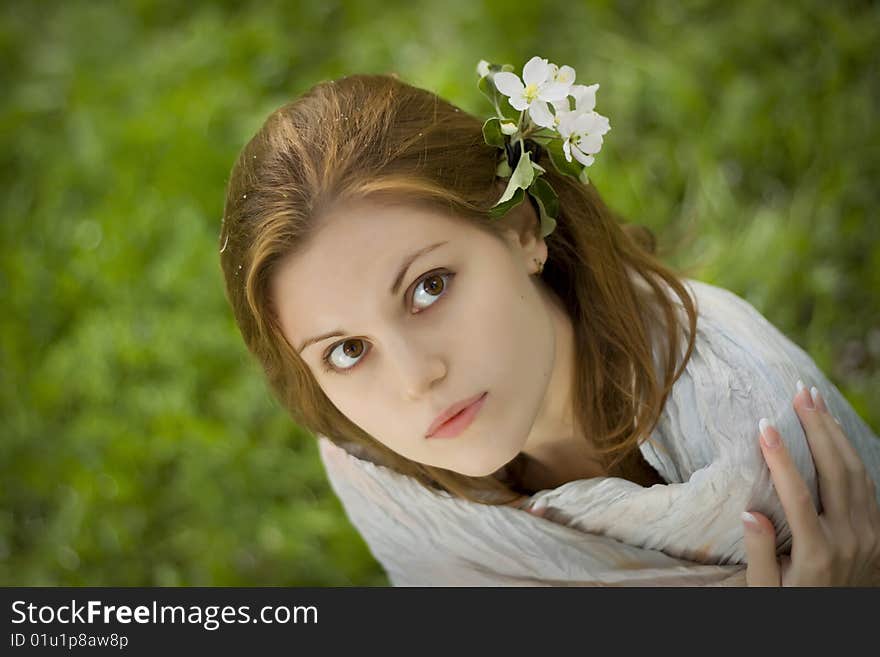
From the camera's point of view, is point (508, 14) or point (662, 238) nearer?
point (662, 238)

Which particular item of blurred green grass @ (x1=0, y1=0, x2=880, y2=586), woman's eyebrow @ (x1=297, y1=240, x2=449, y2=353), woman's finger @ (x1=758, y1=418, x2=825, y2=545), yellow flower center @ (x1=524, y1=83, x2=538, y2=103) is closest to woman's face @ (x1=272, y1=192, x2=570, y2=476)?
woman's eyebrow @ (x1=297, y1=240, x2=449, y2=353)

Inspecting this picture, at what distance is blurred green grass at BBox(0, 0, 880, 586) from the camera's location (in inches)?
59.0

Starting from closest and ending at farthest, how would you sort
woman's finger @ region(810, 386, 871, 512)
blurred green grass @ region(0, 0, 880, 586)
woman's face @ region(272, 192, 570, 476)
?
woman's face @ region(272, 192, 570, 476) → woman's finger @ region(810, 386, 871, 512) → blurred green grass @ region(0, 0, 880, 586)

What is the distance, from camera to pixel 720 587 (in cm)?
98

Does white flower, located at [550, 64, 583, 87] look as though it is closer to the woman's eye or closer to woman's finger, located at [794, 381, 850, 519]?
the woman's eye

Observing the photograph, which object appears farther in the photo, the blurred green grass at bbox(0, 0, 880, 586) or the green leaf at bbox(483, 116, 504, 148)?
the blurred green grass at bbox(0, 0, 880, 586)

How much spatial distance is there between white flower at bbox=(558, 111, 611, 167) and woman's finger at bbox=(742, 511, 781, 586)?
14.4 inches

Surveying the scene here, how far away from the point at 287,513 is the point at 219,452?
0.16m

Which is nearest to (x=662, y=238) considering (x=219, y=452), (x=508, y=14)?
(x=508, y=14)

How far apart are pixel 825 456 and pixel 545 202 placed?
0.35m

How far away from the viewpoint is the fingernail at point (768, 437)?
895 mm

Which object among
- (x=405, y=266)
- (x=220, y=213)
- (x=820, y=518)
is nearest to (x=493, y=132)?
(x=405, y=266)

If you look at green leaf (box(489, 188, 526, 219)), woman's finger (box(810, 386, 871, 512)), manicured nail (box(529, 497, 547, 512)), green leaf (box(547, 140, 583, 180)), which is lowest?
woman's finger (box(810, 386, 871, 512))
